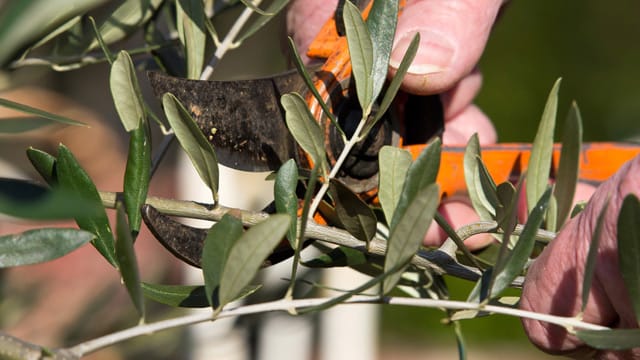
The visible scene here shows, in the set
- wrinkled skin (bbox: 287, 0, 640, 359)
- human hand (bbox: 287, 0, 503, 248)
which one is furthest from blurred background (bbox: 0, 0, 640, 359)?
human hand (bbox: 287, 0, 503, 248)

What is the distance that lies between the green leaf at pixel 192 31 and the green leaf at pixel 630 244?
1.42 feet

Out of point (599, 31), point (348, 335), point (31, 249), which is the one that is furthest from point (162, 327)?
point (599, 31)

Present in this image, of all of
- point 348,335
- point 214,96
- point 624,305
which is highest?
point 214,96

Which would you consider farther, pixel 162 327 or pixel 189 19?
pixel 189 19

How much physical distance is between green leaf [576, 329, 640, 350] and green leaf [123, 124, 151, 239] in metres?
0.34

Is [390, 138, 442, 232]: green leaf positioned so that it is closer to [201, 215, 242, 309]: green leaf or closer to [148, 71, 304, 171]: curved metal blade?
[201, 215, 242, 309]: green leaf

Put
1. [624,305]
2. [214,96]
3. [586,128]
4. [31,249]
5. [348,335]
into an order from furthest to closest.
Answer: [586,128], [348,335], [214,96], [624,305], [31,249]

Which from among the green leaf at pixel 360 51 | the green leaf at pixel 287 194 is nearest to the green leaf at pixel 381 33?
the green leaf at pixel 360 51

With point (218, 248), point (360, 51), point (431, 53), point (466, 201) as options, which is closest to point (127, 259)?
point (218, 248)

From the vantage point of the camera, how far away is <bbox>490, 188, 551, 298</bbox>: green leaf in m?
0.61

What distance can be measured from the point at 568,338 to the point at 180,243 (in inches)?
13.2

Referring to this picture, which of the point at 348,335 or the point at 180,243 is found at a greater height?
the point at 180,243

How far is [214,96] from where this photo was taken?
787 millimetres

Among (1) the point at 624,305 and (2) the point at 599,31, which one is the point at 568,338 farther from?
(2) the point at 599,31
